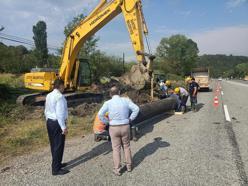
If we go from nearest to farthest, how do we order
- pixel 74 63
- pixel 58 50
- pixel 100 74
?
pixel 74 63
pixel 58 50
pixel 100 74

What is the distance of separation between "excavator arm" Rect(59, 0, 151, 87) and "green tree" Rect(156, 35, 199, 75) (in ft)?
198

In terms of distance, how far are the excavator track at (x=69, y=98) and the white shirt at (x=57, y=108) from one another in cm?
805

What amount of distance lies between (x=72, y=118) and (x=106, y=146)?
398 cm

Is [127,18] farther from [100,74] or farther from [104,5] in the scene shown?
[100,74]

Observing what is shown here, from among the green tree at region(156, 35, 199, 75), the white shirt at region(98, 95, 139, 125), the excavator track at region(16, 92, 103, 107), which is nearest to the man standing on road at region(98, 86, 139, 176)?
the white shirt at region(98, 95, 139, 125)

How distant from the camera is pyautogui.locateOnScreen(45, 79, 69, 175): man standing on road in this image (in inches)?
196

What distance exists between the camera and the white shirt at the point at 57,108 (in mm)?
4949

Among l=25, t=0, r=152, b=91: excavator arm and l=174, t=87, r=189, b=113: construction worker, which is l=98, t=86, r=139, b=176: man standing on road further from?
l=174, t=87, r=189, b=113: construction worker

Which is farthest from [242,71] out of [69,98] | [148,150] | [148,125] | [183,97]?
[148,150]

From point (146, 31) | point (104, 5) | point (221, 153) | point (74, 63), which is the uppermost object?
point (104, 5)

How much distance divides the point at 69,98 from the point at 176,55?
66.1 meters

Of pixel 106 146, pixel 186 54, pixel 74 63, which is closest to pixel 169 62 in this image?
pixel 186 54

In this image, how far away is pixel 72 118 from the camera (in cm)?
1048

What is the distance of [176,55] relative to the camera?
76125 millimetres
